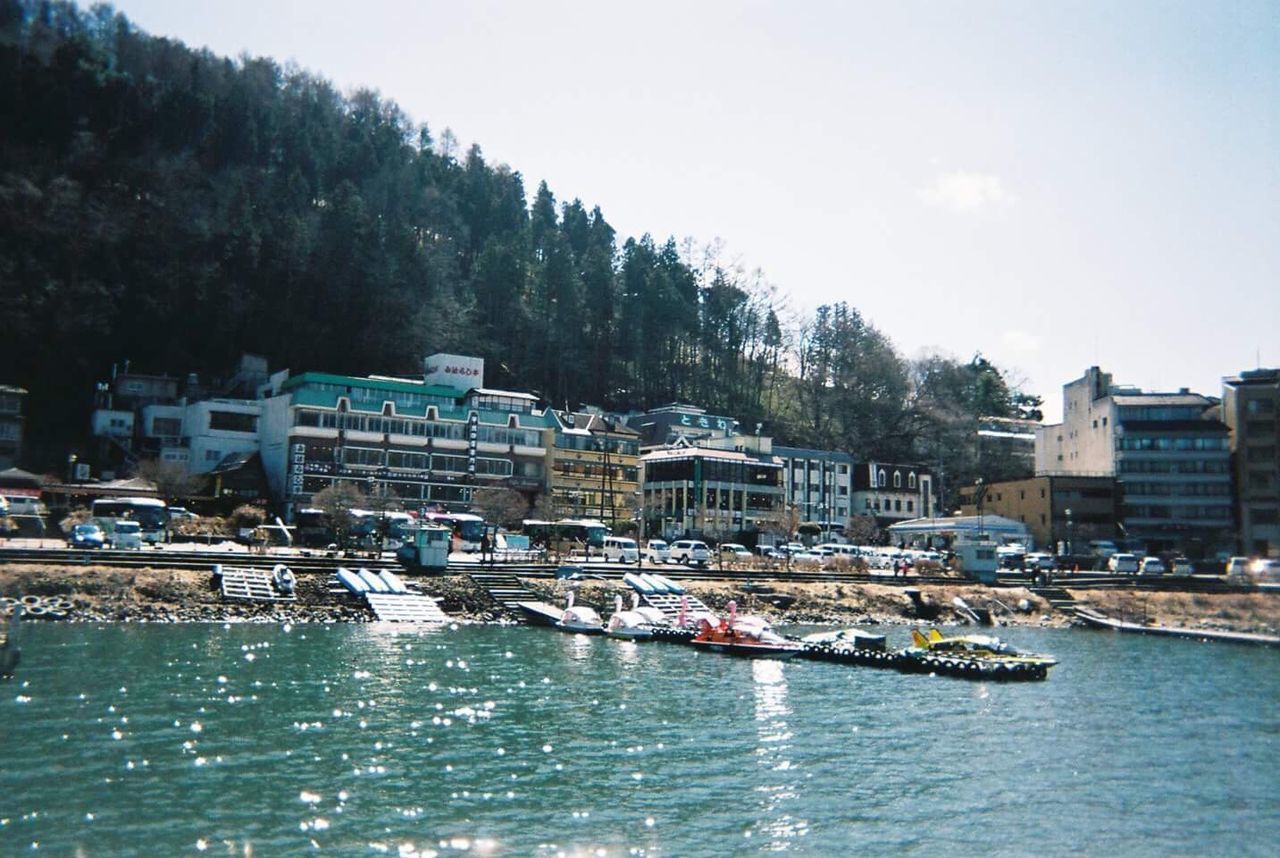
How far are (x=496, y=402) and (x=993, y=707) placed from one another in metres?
67.3

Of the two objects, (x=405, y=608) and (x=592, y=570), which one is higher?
(x=592, y=570)

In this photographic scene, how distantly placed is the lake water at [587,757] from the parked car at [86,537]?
1561 centimetres

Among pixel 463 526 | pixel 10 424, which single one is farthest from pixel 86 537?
pixel 10 424

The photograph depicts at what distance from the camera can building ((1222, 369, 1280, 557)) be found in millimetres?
96375

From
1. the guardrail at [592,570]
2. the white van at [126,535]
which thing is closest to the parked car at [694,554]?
the guardrail at [592,570]

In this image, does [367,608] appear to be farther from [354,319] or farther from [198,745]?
[354,319]

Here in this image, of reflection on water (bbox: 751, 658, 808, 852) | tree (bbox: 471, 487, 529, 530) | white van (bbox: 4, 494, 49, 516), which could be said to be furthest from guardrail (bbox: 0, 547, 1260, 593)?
reflection on water (bbox: 751, 658, 808, 852)

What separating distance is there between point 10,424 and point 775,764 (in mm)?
80699

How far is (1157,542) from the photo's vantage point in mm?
101938

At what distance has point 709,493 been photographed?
10138cm

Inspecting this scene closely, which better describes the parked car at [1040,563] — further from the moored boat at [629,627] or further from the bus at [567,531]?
the moored boat at [629,627]

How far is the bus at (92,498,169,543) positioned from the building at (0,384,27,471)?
20.4 meters

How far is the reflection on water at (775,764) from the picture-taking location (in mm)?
20641

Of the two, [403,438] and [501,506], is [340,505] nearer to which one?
[501,506]
